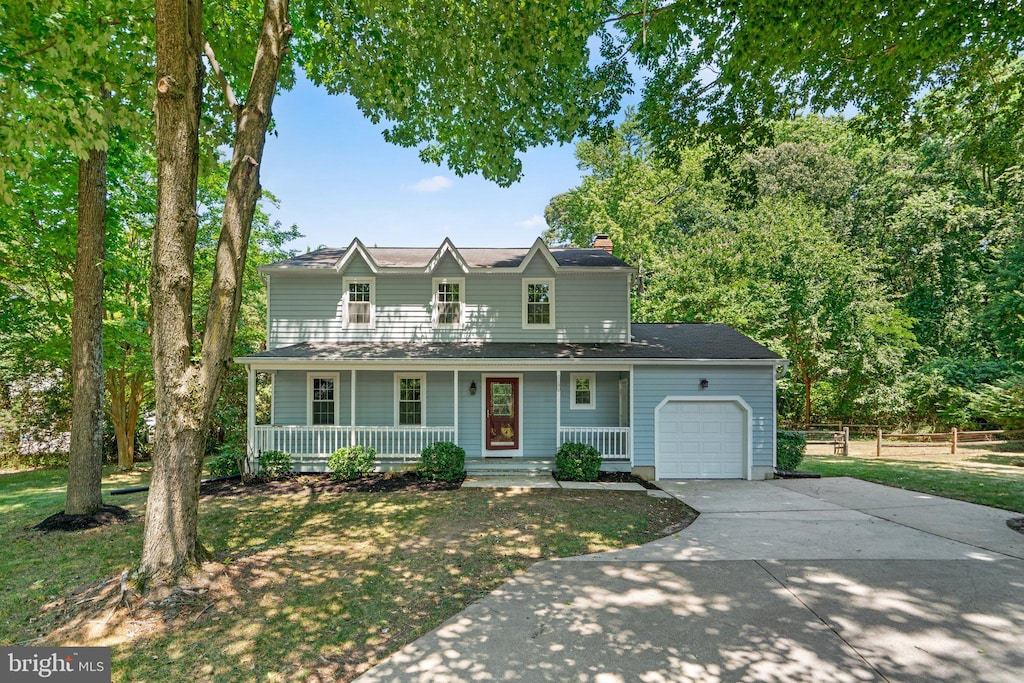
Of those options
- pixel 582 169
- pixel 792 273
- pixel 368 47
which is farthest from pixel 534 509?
pixel 582 169

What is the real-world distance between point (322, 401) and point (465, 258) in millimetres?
5859

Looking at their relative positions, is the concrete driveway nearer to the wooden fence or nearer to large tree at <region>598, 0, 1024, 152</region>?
large tree at <region>598, 0, 1024, 152</region>

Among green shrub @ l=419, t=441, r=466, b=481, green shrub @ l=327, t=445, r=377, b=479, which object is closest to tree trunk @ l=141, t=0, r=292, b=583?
green shrub @ l=327, t=445, r=377, b=479

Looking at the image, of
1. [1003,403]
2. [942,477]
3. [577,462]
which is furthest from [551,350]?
[1003,403]

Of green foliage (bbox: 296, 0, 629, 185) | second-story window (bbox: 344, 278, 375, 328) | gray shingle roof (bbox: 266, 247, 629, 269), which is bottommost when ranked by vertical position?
second-story window (bbox: 344, 278, 375, 328)

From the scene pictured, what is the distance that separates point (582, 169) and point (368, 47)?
23595 millimetres

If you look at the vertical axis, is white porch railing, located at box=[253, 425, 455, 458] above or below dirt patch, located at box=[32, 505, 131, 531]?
above

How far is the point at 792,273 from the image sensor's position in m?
20.6

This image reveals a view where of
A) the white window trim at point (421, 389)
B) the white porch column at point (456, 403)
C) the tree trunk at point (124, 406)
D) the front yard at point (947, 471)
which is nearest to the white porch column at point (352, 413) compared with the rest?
the white window trim at point (421, 389)

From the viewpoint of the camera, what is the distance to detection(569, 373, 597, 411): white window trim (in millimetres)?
12625

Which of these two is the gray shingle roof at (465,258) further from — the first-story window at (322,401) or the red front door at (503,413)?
the red front door at (503,413)

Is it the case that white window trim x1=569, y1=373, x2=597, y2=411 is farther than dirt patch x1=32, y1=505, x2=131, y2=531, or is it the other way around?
white window trim x1=569, y1=373, x2=597, y2=411

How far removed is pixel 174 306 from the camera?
5.08 meters

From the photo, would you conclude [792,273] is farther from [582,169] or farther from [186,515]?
[186,515]
